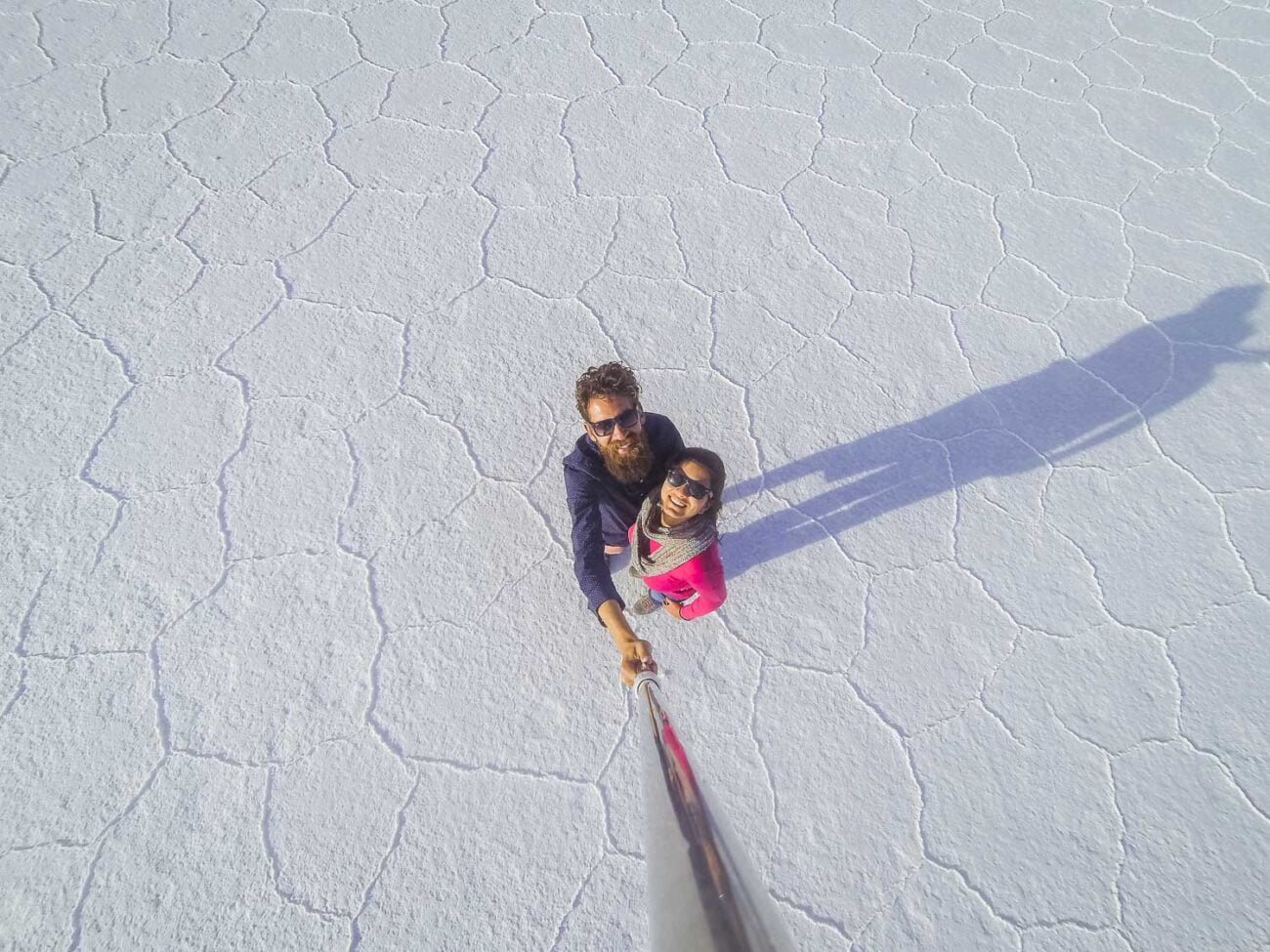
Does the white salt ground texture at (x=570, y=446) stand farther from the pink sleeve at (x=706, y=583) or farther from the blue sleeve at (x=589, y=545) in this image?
the blue sleeve at (x=589, y=545)

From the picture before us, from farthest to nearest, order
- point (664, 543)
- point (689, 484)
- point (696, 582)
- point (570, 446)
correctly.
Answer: point (570, 446) < point (696, 582) < point (664, 543) < point (689, 484)

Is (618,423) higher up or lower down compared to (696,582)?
higher up

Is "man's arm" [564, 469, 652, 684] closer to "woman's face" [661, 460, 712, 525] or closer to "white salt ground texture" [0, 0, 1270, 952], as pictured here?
"woman's face" [661, 460, 712, 525]

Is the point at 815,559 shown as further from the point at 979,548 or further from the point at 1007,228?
the point at 1007,228

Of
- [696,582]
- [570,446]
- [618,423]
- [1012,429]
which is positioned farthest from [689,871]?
[1012,429]

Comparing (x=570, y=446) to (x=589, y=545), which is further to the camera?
(x=570, y=446)

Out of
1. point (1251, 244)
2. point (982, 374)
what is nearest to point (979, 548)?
point (982, 374)

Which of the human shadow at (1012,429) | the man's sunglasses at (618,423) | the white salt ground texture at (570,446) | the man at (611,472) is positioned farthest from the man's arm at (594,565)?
the human shadow at (1012,429)

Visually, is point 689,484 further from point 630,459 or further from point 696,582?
point 696,582
